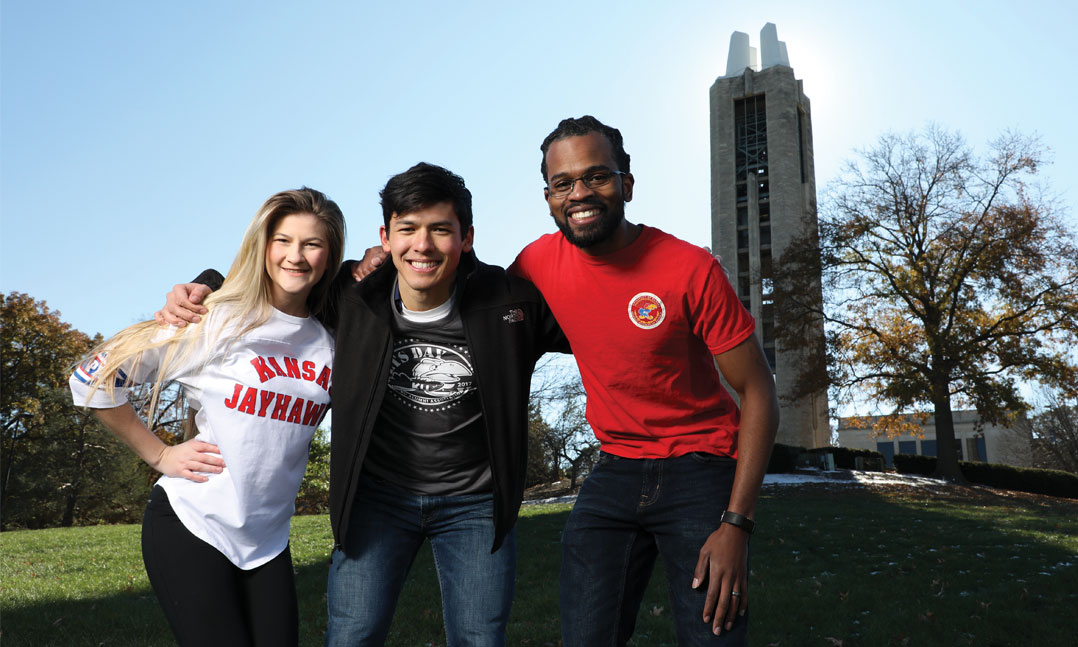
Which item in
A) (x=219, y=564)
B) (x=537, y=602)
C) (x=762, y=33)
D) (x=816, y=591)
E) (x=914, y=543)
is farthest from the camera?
(x=762, y=33)

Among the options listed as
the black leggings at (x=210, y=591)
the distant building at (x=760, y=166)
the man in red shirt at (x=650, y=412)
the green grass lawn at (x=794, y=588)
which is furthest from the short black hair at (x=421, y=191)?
the distant building at (x=760, y=166)

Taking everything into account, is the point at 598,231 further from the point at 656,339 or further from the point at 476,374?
the point at 476,374

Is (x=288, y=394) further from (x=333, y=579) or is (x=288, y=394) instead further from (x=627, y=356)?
(x=627, y=356)

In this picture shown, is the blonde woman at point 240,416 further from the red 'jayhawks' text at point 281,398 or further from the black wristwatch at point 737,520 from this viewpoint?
the black wristwatch at point 737,520

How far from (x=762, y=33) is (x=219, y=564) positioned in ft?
199

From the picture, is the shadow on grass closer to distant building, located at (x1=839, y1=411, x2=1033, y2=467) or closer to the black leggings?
the black leggings

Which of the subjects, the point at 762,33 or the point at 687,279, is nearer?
the point at 687,279

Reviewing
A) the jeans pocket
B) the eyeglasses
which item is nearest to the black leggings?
the jeans pocket

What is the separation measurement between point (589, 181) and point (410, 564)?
1.86 metres

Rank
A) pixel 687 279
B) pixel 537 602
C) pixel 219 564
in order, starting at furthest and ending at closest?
1. pixel 537 602
2. pixel 687 279
3. pixel 219 564

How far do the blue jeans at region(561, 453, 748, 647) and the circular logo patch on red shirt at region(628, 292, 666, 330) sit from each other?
602 mm

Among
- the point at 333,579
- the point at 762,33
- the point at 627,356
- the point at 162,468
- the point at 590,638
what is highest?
the point at 762,33

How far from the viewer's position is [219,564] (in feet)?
10.3

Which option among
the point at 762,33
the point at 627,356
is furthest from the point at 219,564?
the point at 762,33
